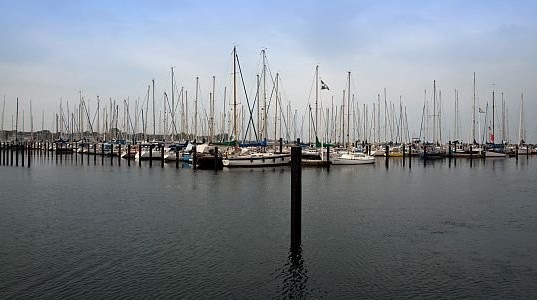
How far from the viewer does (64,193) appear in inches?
1401

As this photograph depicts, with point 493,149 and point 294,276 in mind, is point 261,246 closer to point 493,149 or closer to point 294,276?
point 294,276

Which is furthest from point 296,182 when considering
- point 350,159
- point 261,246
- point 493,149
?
point 493,149

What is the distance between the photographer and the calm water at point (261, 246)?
1369 cm

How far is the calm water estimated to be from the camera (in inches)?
539

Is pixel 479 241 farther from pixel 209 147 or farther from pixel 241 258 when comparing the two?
pixel 209 147

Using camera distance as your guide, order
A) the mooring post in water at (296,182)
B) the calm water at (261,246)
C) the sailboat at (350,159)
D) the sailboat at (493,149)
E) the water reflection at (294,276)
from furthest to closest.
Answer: the sailboat at (493,149) → the sailboat at (350,159) → the mooring post in water at (296,182) → the calm water at (261,246) → the water reflection at (294,276)

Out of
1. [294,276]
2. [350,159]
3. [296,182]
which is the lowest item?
[294,276]

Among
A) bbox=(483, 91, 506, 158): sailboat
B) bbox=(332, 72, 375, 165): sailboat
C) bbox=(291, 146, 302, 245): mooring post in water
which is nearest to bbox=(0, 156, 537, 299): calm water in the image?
bbox=(291, 146, 302, 245): mooring post in water

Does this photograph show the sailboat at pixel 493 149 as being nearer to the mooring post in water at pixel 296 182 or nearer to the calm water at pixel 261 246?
the calm water at pixel 261 246

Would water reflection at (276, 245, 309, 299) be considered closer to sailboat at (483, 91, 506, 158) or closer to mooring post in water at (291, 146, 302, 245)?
mooring post in water at (291, 146, 302, 245)

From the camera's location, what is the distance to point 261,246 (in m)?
18.5

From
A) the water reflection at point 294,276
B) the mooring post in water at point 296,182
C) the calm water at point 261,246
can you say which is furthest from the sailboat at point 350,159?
the water reflection at point 294,276

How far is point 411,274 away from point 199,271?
6.85 m

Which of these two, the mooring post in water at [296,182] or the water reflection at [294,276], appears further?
the mooring post in water at [296,182]
